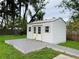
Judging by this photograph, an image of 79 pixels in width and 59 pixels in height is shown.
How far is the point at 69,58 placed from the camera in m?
12.8

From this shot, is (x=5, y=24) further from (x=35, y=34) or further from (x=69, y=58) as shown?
(x=69, y=58)

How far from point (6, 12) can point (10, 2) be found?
2410 millimetres

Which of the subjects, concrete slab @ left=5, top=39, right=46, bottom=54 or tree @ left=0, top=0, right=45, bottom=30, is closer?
concrete slab @ left=5, top=39, right=46, bottom=54

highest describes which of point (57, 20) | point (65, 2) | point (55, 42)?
point (65, 2)

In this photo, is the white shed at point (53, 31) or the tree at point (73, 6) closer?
the white shed at point (53, 31)

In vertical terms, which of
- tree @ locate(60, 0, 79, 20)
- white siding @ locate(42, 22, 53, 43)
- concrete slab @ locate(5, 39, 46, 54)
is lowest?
concrete slab @ locate(5, 39, 46, 54)

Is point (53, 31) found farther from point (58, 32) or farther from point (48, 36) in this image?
point (48, 36)

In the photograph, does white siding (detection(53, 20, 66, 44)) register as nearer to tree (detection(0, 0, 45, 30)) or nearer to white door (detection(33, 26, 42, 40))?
white door (detection(33, 26, 42, 40))

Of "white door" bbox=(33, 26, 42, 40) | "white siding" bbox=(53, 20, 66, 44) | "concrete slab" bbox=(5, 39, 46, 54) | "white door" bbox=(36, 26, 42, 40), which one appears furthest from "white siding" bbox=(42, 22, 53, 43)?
"concrete slab" bbox=(5, 39, 46, 54)

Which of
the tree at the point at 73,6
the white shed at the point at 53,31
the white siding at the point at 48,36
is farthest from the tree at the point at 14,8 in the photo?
the white siding at the point at 48,36

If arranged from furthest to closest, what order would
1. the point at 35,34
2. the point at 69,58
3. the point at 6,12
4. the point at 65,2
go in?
the point at 6,12 < the point at 65,2 < the point at 35,34 < the point at 69,58

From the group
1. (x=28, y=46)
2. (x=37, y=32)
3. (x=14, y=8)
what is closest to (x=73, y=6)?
(x=37, y=32)

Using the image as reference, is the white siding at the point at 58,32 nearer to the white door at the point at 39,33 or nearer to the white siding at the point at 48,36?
the white siding at the point at 48,36

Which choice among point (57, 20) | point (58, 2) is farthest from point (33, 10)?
point (57, 20)
